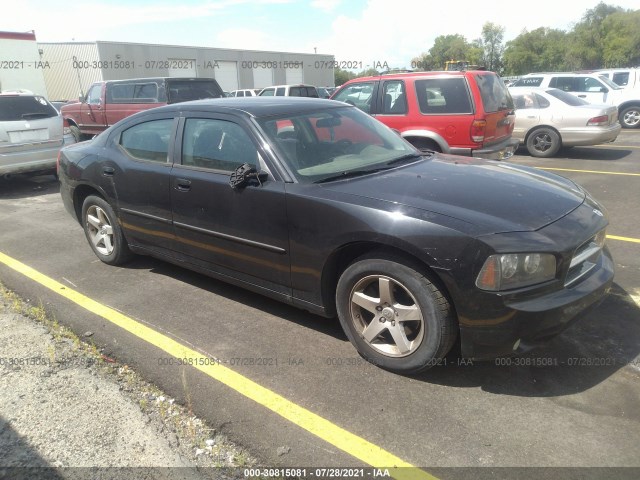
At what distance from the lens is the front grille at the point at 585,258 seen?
2797 millimetres

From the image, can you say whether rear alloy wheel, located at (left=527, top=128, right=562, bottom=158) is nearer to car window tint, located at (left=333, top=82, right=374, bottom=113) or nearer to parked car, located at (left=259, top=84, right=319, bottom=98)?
car window tint, located at (left=333, top=82, right=374, bottom=113)

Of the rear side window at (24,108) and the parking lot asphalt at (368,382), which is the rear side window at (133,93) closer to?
the rear side window at (24,108)

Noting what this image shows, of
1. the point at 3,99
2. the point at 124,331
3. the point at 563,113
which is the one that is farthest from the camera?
the point at 563,113

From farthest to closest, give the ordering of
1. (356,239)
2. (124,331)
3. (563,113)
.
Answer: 1. (563,113)
2. (124,331)
3. (356,239)

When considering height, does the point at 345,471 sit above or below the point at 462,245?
below

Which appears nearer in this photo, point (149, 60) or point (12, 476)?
point (12, 476)

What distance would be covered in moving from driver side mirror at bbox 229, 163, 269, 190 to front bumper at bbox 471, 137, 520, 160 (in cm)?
483

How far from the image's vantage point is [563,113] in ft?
34.4

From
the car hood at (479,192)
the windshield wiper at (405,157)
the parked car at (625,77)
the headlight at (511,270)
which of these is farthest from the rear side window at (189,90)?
the parked car at (625,77)

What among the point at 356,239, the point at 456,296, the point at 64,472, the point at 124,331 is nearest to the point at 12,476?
the point at 64,472

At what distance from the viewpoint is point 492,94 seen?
296 inches

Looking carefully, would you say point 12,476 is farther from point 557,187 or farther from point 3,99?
point 3,99

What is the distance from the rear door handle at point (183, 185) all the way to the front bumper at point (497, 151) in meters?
4.85

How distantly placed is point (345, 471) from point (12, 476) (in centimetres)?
157
